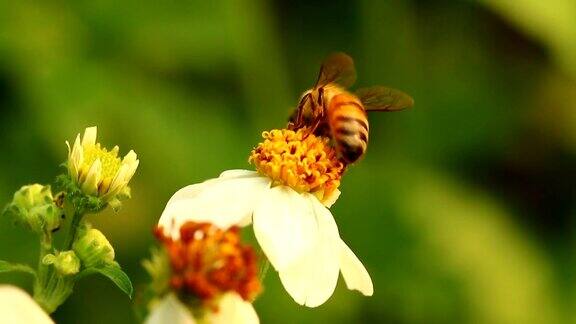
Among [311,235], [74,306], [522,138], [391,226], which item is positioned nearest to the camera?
[311,235]

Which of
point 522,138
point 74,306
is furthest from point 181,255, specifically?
point 522,138

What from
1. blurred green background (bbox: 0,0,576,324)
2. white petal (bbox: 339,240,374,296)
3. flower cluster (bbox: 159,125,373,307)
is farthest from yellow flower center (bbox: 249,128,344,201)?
blurred green background (bbox: 0,0,576,324)

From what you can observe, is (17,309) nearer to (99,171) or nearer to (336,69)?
(99,171)

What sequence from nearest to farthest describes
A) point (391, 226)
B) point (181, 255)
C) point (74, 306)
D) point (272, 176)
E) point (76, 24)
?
point (181, 255) → point (272, 176) → point (74, 306) → point (76, 24) → point (391, 226)

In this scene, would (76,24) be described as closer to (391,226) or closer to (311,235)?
(391,226)

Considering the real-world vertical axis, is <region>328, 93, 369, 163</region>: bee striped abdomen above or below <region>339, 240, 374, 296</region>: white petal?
above

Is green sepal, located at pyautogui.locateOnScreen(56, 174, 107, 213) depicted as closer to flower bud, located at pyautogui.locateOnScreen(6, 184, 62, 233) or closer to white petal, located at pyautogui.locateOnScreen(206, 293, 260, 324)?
flower bud, located at pyautogui.locateOnScreen(6, 184, 62, 233)

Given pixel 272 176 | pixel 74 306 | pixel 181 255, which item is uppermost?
pixel 181 255
